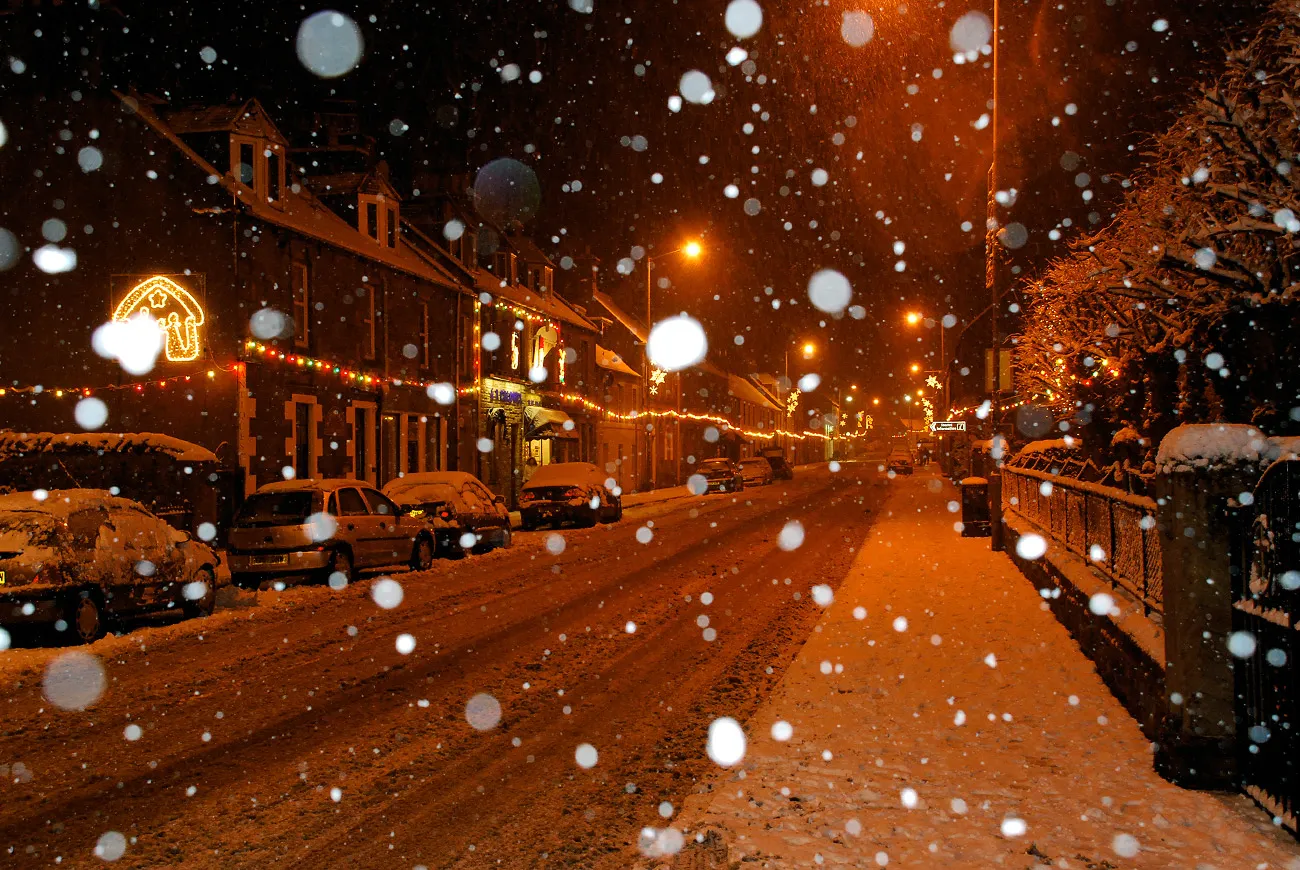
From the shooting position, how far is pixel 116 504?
12.8 m

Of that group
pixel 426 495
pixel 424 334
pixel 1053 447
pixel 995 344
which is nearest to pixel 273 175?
pixel 424 334

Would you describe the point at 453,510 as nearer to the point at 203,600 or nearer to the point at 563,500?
the point at 203,600

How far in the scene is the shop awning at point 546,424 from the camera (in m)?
39.3

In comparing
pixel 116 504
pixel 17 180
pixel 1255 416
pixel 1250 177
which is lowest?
pixel 116 504

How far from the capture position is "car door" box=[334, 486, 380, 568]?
52.1ft

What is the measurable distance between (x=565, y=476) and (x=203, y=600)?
52.6 feet

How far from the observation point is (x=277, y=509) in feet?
51.1

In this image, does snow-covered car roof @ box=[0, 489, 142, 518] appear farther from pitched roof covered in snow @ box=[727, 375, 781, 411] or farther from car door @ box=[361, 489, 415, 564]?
pitched roof covered in snow @ box=[727, 375, 781, 411]

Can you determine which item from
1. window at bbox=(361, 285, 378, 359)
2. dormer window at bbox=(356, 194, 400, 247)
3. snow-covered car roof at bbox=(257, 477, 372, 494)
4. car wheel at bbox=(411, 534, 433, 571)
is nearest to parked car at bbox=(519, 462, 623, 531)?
window at bbox=(361, 285, 378, 359)

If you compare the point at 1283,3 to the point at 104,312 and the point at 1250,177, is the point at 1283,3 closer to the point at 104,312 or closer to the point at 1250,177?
the point at 1250,177

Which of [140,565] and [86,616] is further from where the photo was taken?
[140,565]

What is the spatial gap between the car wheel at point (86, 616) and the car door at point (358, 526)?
14.7 feet

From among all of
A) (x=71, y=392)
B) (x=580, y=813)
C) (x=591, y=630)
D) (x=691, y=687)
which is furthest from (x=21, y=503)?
(x=71, y=392)

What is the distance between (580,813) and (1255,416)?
11199 millimetres
